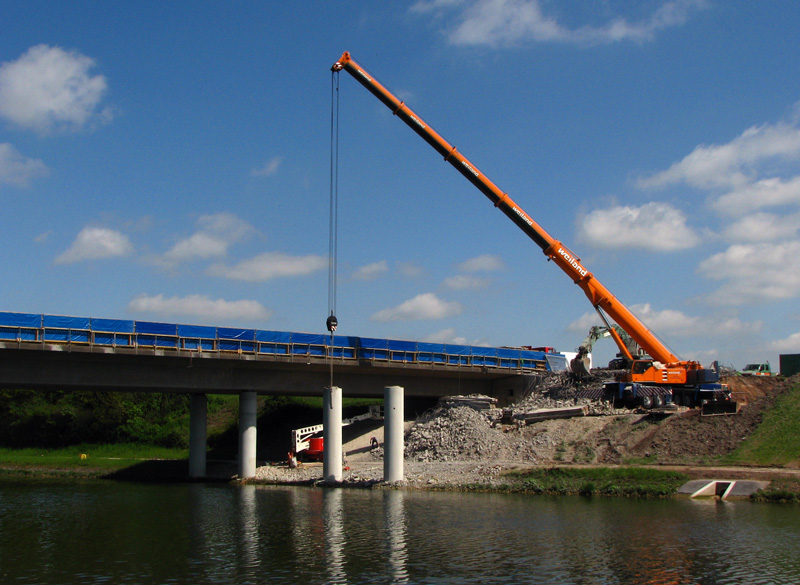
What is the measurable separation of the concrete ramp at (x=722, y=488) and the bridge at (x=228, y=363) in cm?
2541

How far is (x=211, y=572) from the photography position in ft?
70.8

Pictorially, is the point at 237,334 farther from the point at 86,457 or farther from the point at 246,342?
the point at 86,457

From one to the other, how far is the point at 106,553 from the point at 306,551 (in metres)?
6.67

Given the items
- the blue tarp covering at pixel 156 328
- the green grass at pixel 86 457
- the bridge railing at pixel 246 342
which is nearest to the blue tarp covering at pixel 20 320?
the bridge railing at pixel 246 342

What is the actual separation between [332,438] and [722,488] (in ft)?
76.7

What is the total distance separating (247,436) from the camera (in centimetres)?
5409

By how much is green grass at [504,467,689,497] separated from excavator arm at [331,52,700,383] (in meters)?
13.6

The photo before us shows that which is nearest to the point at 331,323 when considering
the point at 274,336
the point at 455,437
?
the point at 274,336

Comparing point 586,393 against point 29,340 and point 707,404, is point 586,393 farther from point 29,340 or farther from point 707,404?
point 29,340

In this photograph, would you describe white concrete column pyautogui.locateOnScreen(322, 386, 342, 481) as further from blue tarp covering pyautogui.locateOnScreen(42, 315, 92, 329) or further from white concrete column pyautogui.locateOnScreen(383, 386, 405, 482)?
blue tarp covering pyautogui.locateOnScreen(42, 315, 92, 329)

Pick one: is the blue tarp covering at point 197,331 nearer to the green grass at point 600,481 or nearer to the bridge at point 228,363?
the bridge at point 228,363

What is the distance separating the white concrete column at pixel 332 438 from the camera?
4803 cm

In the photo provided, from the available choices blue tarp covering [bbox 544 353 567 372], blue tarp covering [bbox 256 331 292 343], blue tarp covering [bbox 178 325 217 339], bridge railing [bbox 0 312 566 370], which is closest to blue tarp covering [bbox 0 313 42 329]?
bridge railing [bbox 0 312 566 370]

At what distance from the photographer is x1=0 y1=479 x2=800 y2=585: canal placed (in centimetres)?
2125
